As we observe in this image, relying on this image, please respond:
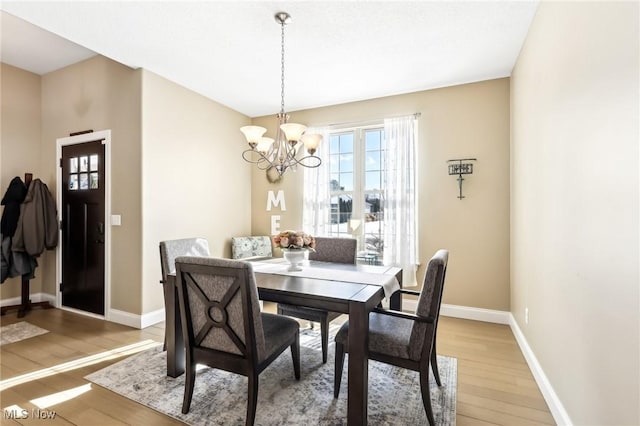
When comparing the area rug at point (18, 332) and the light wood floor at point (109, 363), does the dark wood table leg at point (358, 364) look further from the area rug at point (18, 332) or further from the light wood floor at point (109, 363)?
the area rug at point (18, 332)

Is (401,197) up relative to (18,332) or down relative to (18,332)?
up

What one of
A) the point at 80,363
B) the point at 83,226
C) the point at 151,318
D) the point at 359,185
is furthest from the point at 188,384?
the point at 359,185

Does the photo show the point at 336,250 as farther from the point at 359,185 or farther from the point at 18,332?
the point at 18,332

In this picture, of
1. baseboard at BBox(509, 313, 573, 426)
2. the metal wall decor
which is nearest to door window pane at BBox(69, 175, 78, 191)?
the metal wall decor

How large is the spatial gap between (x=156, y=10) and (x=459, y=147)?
3.24m

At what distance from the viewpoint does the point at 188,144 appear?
3.71 metres

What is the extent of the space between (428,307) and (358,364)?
497 millimetres

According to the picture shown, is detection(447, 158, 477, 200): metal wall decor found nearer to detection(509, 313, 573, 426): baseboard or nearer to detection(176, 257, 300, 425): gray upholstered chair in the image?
detection(509, 313, 573, 426): baseboard

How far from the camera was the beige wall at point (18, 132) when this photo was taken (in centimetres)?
366

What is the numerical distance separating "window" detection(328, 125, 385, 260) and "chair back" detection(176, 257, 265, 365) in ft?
8.23

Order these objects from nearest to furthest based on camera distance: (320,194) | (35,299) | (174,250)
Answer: (174,250) → (35,299) → (320,194)

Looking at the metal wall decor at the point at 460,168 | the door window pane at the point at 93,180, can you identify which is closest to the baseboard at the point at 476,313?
the metal wall decor at the point at 460,168

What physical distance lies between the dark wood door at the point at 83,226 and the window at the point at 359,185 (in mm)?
2840

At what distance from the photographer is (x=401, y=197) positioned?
3732mm
